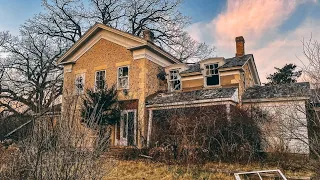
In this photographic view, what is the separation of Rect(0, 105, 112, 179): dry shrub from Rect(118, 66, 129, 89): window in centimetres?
1260

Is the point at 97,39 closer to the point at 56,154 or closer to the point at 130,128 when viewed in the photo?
the point at 130,128

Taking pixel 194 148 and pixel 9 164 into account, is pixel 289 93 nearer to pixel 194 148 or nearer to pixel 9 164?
pixel 194 148

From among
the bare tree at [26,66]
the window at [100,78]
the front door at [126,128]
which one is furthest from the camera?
the bare tree at [26,66]

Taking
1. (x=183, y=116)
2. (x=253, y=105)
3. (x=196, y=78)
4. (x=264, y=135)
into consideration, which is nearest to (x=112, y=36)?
(x=196, y=78)

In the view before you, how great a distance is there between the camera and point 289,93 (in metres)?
15.0

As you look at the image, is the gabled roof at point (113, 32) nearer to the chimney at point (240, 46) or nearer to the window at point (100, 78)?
the window at point (100, 78)

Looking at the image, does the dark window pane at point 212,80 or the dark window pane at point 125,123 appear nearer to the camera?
the dark window pane at point 125,123

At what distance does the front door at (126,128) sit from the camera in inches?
680

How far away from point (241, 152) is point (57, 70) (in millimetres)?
22357

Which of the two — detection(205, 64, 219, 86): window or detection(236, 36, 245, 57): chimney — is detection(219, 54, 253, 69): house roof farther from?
detection(236, 36, 245, 57): chimney

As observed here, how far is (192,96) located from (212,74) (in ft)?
9.73

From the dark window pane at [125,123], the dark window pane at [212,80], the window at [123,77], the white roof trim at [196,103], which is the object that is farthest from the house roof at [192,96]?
the window at [123,77]

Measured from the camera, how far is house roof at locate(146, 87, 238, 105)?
49.7ft

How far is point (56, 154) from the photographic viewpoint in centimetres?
518
